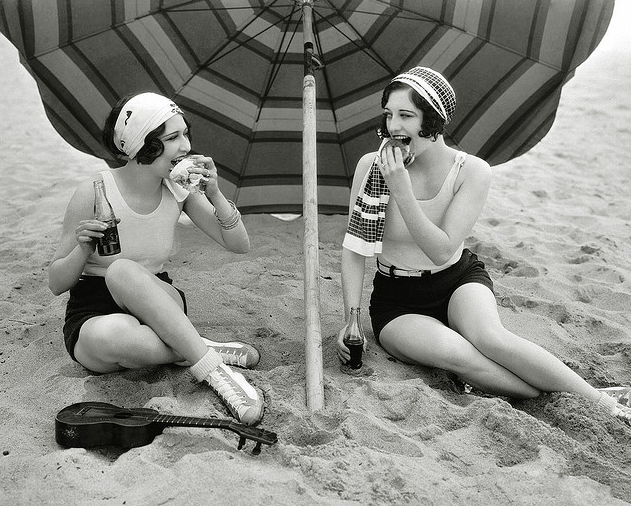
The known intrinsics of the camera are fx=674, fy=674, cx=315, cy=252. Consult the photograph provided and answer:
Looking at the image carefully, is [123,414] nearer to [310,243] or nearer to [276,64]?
[310,243]

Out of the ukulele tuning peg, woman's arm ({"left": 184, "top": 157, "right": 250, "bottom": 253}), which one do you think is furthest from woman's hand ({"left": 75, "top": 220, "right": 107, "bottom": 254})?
the ukulele tuning peg

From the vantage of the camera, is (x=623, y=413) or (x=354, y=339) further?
(x=354, y=339)

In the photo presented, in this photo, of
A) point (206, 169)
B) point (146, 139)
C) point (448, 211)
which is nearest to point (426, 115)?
point (448, 211)

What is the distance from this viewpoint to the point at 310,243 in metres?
2.92

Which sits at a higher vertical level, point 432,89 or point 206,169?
point 432,89

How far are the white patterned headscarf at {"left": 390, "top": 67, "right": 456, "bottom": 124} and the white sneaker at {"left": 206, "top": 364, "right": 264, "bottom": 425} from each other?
1.32 meters

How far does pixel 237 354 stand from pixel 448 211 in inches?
43.2

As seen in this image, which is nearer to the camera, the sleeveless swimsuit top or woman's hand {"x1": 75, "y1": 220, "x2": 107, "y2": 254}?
woman's hand {"x1": 75, "y1": 220, "x2": 107, "y2": 254}

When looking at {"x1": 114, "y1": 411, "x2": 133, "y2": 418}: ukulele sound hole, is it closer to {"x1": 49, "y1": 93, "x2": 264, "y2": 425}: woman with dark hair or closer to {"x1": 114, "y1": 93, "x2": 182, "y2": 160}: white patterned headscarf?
{"x1": 49, "y1": 93, "x2": 264, "y2": 425}: woman with dark hair

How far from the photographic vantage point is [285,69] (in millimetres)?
3617

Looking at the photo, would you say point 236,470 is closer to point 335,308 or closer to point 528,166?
point 335,308

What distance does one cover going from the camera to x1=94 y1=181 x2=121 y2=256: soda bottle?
8.55ft

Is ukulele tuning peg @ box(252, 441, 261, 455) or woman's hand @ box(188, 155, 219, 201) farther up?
woman's hand @ box(188, 155, 219, 201)

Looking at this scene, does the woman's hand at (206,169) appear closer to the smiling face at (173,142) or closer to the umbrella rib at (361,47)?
the smiling face at (173,142)
